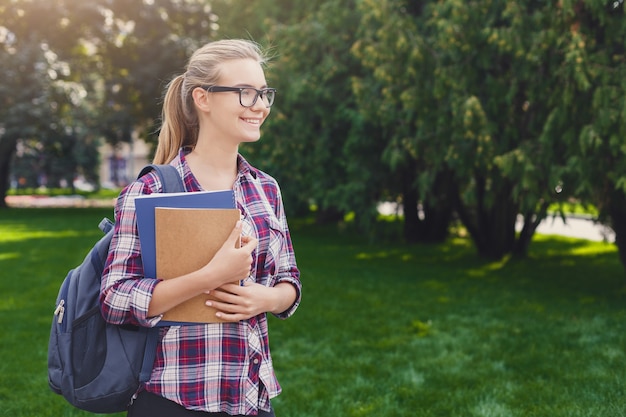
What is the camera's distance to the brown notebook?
161 centimetres

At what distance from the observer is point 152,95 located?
25281 millimetres

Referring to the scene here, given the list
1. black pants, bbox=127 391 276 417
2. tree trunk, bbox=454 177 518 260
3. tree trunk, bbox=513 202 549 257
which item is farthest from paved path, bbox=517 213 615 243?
black pants, bbox=127 391 276 417

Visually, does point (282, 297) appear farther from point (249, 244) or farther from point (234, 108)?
point (234, 108)

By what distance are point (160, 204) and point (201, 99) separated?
0.41m

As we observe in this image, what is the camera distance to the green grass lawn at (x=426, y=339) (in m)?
4.77

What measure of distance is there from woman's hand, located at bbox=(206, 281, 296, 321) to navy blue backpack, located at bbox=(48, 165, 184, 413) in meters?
0.20

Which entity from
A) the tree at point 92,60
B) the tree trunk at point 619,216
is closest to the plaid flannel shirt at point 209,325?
the tree trunk at point 619,216

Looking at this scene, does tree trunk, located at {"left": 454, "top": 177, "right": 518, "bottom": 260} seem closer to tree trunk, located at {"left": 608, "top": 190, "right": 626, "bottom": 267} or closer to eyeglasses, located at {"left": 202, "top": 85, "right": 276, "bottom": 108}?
tree trunk, located at {"left": 608, "top": 190, "right": 626, "bottom": 267}

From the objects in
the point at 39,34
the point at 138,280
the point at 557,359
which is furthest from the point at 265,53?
the point at 39,34

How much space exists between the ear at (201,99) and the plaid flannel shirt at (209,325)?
148 millimetres

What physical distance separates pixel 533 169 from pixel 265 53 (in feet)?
18.8

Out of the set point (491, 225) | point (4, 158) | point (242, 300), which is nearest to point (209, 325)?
point (242, 300)

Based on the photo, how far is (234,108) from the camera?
1.86 meters

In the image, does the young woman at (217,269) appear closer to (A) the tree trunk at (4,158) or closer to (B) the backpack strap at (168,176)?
(B) the backpack strap at (168,176)
